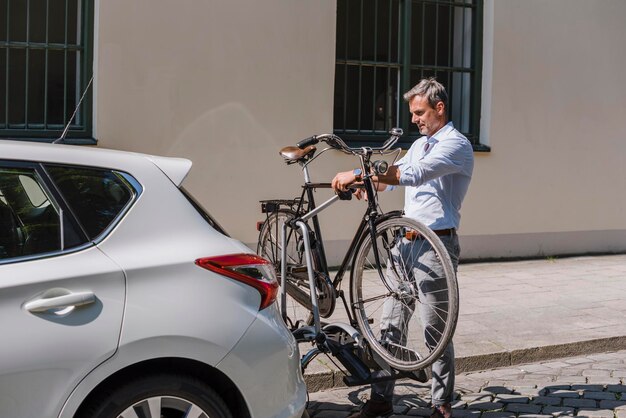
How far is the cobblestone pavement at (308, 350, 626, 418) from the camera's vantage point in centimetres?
510

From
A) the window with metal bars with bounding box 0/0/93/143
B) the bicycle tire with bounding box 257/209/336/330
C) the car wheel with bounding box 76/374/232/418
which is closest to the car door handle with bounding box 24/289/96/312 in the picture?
the car wheel with bounding box 76/374/232/418

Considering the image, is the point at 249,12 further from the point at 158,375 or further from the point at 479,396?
the point at 158,375

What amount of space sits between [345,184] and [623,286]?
18.2 feet

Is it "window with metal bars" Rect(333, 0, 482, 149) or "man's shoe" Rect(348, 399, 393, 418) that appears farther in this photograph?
"window with metal bars" Rect(333, 0, 482, 149)

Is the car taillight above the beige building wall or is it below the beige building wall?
below

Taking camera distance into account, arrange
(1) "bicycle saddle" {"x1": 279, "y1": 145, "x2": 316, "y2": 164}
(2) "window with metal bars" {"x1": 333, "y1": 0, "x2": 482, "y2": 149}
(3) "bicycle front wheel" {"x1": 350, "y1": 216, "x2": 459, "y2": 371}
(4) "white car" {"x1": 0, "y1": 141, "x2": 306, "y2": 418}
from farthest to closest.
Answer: (2) "window with metal bars" {"x1": 333, "y1": 0, "x2": 482, "y2": 149} < (1) "bicycle saddle" {"x1": 279, "y1": 145, "x2": 316, "y2": 164} < (3) "bicycle front wheel" {"x1": 350, "y1": 216, "x2": 459, "y2": 371} < (4) "white car" {"x1": 0, "y1": 141, "x2": 306, "y2": 418}

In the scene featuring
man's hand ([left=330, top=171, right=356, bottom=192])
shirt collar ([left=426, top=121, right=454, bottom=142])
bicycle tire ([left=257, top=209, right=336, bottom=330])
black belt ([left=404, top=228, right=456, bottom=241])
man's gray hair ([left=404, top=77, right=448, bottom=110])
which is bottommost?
bicycle tire ([left=257, top=209, right=336, bottom=330])

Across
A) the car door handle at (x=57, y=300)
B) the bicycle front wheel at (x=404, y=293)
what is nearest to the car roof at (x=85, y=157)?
the car door handle at (x=57, y=300)

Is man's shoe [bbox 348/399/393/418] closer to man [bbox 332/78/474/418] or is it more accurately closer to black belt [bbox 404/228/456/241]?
man [bbox 332/78/474/418]

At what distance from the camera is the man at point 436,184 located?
4.51m

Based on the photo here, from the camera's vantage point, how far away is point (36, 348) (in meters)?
2.95

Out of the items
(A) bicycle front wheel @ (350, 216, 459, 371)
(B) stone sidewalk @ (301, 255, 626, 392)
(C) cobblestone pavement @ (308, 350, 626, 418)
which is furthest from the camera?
(B) stone sidewalk @ (301, 255, 626, 392)

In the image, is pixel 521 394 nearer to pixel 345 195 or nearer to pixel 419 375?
pixel 419 375

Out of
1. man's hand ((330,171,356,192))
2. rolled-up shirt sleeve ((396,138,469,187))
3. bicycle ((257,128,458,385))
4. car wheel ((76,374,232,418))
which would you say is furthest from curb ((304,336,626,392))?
car wheel ((76,374,232,418))
